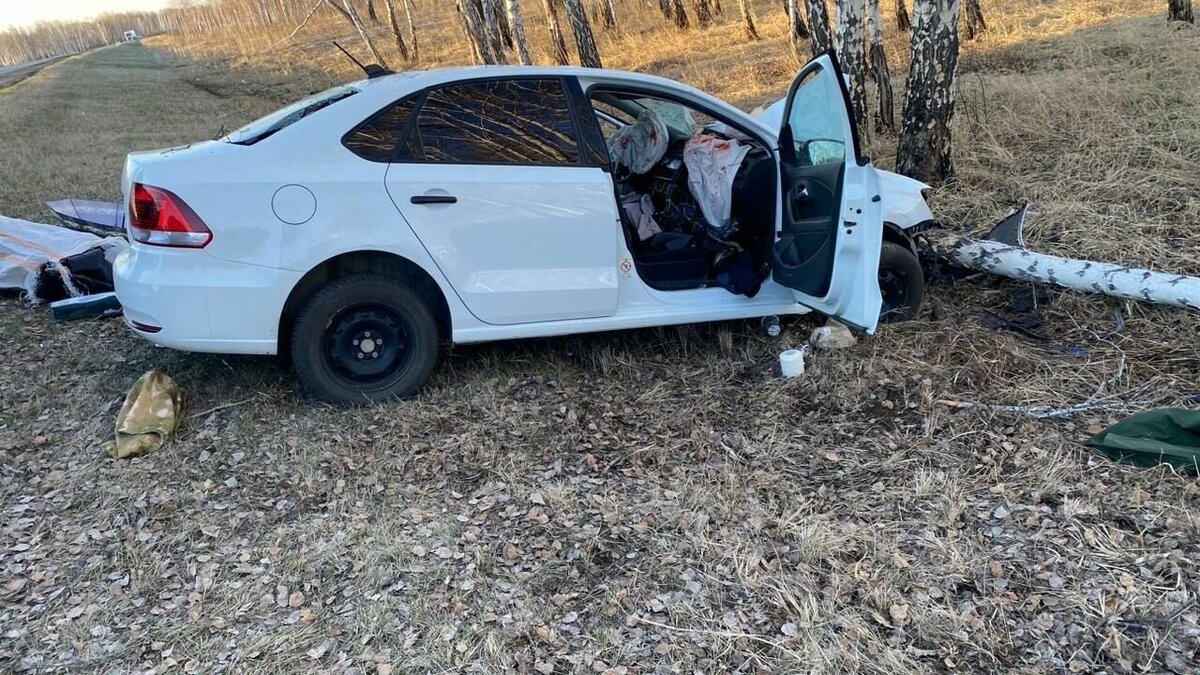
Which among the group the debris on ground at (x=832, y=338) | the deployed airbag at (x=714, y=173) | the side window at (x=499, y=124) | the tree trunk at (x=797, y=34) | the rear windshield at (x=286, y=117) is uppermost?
the rear windshield at (x=286, y=117)

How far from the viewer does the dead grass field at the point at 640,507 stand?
8.46 feet

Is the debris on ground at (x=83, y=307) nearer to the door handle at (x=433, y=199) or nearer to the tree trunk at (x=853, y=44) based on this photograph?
the door handle at (x=433, y=199)

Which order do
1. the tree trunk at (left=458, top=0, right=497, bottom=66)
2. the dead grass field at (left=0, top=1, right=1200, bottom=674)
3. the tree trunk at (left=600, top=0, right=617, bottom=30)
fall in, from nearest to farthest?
the dead grass field at (left=0, top=1, right=1200, bottom=674), the tree trunk at (left=458, top=0, right=497, bottom=66), the tree trunk at (left=600, top=0, right=617, bottom=30)

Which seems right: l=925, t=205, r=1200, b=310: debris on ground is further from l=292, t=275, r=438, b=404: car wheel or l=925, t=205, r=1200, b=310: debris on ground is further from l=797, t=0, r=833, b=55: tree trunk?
l=797, t=0, r=833, b=55: tree trunk

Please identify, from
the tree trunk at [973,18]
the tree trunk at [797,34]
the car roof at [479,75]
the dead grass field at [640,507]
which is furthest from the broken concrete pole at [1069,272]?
the tree trunk at [973,18]

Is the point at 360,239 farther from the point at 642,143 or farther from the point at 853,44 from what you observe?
the point at 853,44

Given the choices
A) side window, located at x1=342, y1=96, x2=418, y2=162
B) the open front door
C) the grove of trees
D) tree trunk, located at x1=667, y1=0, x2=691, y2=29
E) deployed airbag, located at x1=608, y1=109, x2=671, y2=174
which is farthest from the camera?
tree trunk, located at x1=667, y1=0, x2=691, y2=29

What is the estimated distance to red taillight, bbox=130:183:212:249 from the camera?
11.6ft

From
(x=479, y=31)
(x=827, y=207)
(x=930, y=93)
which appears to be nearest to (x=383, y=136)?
(x=827, y=207)

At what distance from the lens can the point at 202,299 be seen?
11.8 ft

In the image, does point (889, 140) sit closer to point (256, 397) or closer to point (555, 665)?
point (256, 397)

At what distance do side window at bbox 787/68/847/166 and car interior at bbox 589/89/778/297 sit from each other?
258 millimetres

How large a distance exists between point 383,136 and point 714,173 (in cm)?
186

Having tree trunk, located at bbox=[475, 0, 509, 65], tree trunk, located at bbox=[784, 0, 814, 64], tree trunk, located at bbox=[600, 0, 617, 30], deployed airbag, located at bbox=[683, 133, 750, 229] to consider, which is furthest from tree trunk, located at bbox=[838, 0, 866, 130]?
tree trunk, located at bbox=[600, 0, 617, 30]
